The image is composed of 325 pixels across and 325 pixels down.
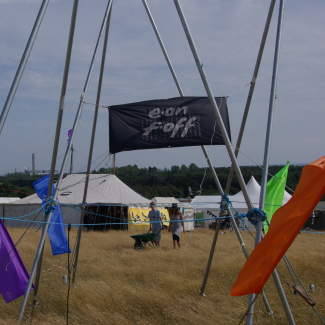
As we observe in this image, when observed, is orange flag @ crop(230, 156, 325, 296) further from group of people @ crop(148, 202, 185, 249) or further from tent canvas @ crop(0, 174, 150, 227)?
tent canvas @ crop(0, 174, 150, 227)

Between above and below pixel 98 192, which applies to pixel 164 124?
above

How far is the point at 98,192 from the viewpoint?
17750 mm

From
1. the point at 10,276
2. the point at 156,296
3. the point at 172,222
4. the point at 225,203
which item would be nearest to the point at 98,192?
the point at 172,222

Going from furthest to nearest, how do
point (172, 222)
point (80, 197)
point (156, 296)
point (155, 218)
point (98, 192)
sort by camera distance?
point (98, 192)
point (80, 197)
point (155, 218)
point (172, 222)
point (156, 296)

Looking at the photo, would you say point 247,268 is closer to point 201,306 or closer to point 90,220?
point 201,306

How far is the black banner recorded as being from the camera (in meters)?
4.69

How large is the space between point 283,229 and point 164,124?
105 inches

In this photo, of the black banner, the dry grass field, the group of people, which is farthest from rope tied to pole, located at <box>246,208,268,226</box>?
the group of people

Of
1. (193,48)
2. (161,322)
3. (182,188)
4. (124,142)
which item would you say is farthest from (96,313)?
(182,188)

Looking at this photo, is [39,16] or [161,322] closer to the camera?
[39,16]

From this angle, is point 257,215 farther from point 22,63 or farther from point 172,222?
point 172,222

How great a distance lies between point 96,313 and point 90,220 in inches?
598

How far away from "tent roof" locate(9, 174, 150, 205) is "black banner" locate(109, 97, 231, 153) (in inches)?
475

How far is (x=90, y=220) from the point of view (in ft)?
63.8
